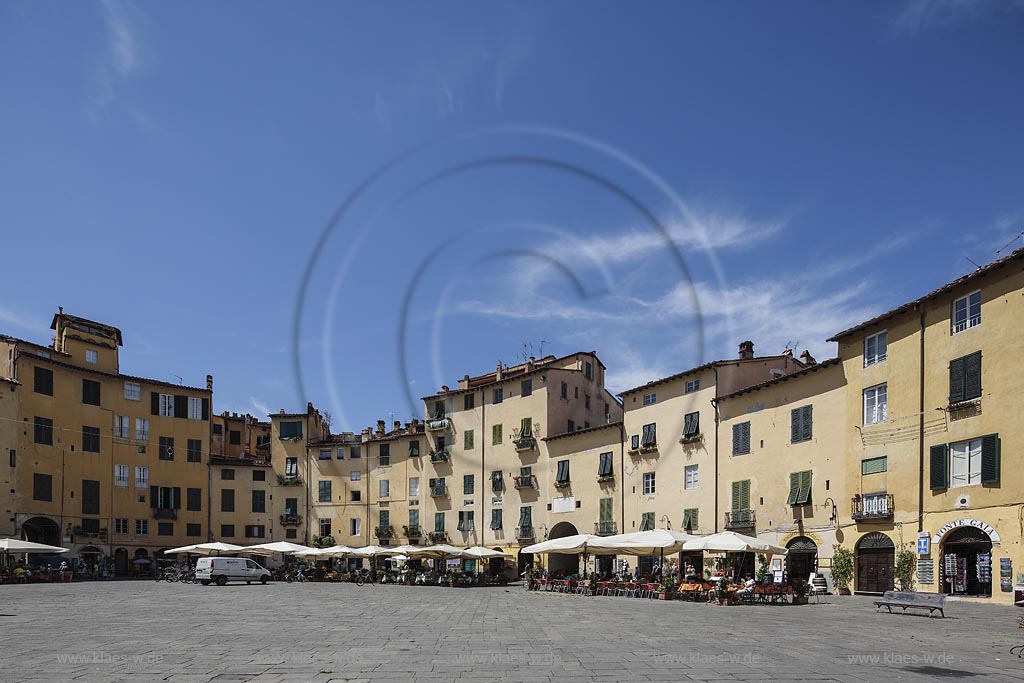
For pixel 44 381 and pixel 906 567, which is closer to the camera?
pixel 906 567

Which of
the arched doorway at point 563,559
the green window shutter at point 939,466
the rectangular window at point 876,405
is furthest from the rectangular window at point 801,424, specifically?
the arched doorway at point 563,559

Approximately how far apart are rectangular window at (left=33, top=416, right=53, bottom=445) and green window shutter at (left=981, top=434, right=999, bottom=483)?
5812cm

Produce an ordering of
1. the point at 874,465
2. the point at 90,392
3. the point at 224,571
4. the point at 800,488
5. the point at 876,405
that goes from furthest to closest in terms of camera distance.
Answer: the point at 90,392
the point at 224,571
the point at 800,488
the point at 876,405
the point at 874,465

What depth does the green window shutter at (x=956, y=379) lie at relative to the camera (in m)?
34.5

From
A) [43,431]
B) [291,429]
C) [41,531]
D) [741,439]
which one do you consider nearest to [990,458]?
[741,439]

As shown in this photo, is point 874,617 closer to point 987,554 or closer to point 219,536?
point 987,554

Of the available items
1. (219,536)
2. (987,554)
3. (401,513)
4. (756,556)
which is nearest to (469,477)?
(401,513)

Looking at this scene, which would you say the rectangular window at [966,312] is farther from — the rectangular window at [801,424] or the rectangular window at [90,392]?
the rectangular window at [90,392]

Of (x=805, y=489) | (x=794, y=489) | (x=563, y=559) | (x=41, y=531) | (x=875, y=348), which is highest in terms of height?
(x=875, y=348)

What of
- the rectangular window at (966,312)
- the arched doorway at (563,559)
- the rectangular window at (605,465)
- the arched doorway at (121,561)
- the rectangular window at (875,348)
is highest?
the rectangular window at (966,312)

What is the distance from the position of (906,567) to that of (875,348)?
30.6 ft

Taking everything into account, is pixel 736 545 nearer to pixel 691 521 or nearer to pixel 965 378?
pixel 965 378

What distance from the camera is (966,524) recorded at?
110 ft

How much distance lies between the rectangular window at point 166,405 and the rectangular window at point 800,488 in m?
51.1
